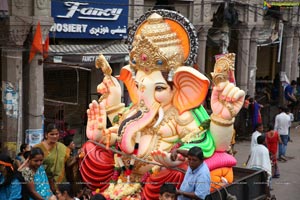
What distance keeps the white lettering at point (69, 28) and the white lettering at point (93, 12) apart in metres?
0.21

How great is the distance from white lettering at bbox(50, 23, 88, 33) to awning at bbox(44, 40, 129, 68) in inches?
13.6

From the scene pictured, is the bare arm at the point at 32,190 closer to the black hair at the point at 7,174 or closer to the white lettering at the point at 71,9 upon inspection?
the black hair at the point at 7,174

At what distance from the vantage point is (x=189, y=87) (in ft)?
22.2

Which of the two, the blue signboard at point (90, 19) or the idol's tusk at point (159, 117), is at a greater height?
the blue signboard at point (90, 19)

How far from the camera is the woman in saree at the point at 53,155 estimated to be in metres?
6.77

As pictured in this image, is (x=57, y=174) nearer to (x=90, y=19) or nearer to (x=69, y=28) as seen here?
(x=69, y=28)

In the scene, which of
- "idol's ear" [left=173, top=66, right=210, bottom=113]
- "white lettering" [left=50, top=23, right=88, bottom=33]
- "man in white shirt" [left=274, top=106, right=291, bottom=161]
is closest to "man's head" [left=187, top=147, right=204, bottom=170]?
"idol's ear" [left=173, top=66, right=210, bottom=113]

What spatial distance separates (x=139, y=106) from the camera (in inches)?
272

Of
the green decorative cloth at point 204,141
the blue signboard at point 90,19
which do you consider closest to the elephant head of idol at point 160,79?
the green decorative cloth at point 204,141

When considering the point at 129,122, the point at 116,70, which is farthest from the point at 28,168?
the point at 116,70

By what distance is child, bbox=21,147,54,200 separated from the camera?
5.66 meters

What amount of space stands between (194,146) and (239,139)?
9.58 m

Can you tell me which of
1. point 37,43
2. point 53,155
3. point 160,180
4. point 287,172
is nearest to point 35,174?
point 53,155

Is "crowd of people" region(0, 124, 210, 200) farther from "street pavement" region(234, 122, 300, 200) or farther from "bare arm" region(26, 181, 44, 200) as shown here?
"street pavement" region(234, 122, 300, 200)
